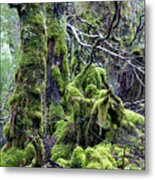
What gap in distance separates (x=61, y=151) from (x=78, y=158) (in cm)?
8

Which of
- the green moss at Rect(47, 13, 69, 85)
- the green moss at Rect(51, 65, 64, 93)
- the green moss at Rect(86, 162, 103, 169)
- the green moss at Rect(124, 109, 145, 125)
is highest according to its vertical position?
the green moss at Rect(47, 13, 69, 85)

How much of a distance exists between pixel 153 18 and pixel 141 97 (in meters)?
0.33

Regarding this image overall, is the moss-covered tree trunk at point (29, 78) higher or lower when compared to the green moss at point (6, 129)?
higher

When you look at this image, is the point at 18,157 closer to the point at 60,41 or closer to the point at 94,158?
the point at 94,158

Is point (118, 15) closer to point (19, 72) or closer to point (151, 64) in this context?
point (151, 64)

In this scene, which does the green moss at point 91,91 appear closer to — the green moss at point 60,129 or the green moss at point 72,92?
the green moss at point 72,92

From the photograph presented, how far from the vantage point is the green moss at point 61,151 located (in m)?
2.05

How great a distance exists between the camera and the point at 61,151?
2055mm

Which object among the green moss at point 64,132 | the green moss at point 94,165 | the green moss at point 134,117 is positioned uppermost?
the green moss at point 134,117

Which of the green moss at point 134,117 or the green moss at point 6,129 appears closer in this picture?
the green moss at point 134,117

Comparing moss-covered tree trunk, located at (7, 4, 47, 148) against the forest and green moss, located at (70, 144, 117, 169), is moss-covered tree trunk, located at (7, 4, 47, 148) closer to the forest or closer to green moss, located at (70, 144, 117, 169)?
the forest

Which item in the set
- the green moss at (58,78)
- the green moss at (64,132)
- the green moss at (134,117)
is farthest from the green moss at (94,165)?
the green moss at (58,78)

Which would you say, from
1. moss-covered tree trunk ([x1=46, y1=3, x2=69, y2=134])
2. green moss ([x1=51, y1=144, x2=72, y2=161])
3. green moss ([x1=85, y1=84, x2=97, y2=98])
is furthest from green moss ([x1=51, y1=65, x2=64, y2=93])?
green moss ([x1=51, y1=144, x2=72, y2=161])

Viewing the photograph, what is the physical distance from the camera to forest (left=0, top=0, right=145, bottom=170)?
2.00m
